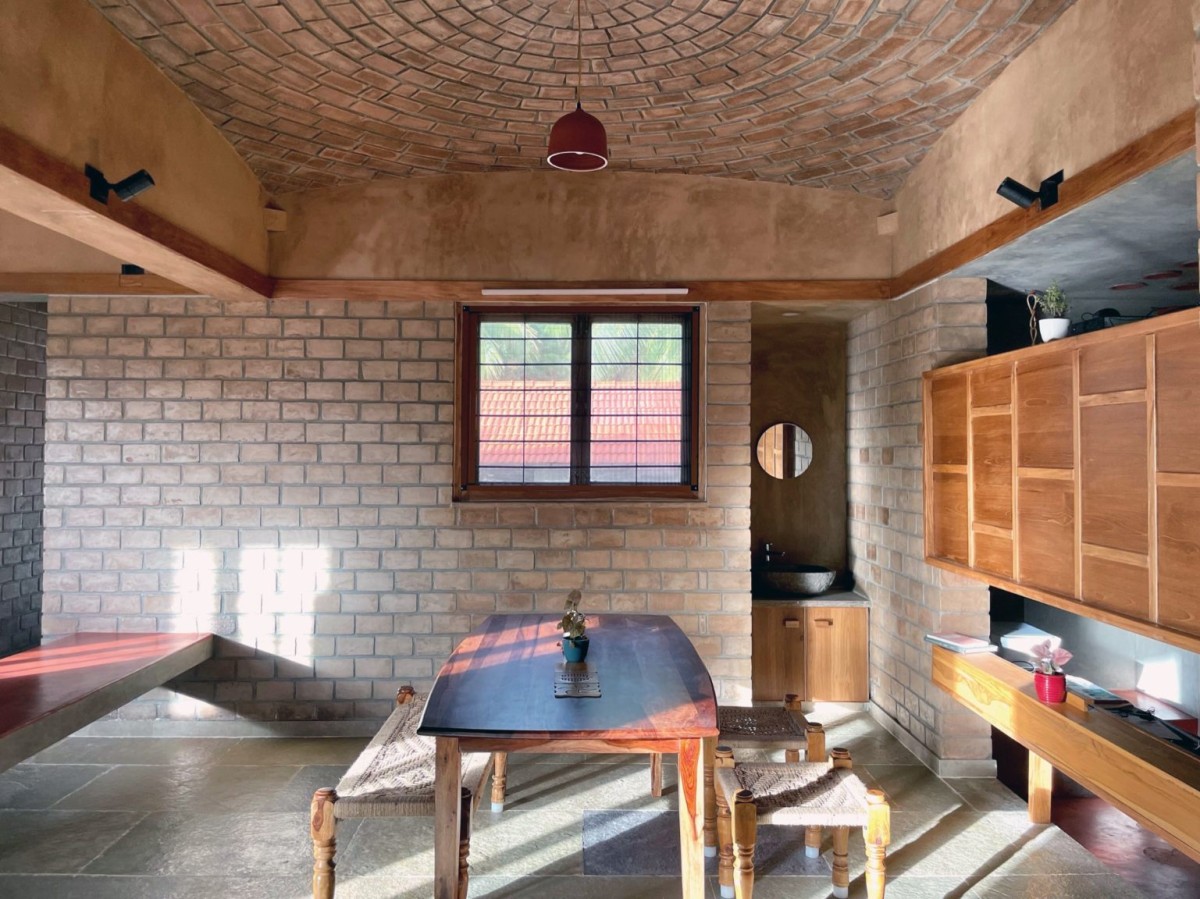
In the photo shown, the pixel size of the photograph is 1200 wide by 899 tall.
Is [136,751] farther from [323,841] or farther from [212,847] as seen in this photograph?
[323,841]

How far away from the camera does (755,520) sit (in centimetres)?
606

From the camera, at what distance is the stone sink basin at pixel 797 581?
5281mm

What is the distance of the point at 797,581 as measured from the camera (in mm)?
5297

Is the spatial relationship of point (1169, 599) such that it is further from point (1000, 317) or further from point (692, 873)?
point (1000, 317)

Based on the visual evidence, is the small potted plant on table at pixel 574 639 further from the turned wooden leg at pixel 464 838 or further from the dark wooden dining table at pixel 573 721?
the turned wooden leg at pixel 464 838

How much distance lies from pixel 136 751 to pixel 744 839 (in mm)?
3612

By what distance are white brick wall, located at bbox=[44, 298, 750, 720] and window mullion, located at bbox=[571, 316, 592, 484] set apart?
281 mm

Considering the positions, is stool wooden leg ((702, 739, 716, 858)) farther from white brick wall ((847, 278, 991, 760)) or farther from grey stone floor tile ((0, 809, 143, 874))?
grey stone floor tile ((0, 809, 143, 874))

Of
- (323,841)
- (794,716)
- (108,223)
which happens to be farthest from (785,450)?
(108,223)

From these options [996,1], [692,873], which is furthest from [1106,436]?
[692,873]

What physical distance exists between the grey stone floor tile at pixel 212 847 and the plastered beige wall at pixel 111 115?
265 cm

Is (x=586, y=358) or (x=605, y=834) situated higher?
(x=586, y=358)

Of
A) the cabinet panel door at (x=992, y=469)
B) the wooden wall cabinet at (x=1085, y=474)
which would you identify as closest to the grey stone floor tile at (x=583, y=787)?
the wooden wall cabinet at (x=1085, y=474)

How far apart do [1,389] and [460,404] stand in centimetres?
365
